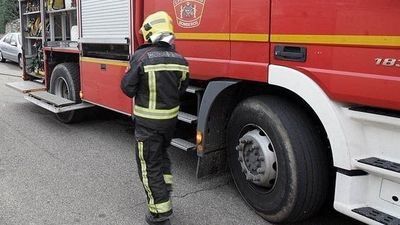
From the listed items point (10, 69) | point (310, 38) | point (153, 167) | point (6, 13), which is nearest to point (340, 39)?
point (310, 38)

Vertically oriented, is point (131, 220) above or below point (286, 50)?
below

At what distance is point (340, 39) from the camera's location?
2.96m

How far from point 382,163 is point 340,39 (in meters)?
0.82

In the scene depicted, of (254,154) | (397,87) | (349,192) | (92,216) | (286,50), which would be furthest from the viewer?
(92,216)

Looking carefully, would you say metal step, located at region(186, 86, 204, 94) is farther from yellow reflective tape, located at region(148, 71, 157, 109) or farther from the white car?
the white car

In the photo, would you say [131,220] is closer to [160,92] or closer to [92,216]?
[92,216]

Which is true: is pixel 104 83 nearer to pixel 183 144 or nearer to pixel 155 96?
pixel 183 144

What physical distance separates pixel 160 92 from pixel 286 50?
1003 millimetres

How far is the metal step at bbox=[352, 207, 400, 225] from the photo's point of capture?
284 cm

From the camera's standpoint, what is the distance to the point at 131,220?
155 inches

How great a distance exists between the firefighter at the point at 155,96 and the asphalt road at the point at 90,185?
0.40 metres

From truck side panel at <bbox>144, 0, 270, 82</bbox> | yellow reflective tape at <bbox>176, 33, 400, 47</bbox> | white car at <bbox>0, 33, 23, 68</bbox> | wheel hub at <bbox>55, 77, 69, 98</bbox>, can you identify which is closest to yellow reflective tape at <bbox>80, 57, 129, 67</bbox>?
truck side panel at <bbox>144, 0, 270, 82</bbox>

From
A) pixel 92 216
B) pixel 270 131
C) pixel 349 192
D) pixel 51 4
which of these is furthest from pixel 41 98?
pixel 349 192

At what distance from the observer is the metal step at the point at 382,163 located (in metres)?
2.78
